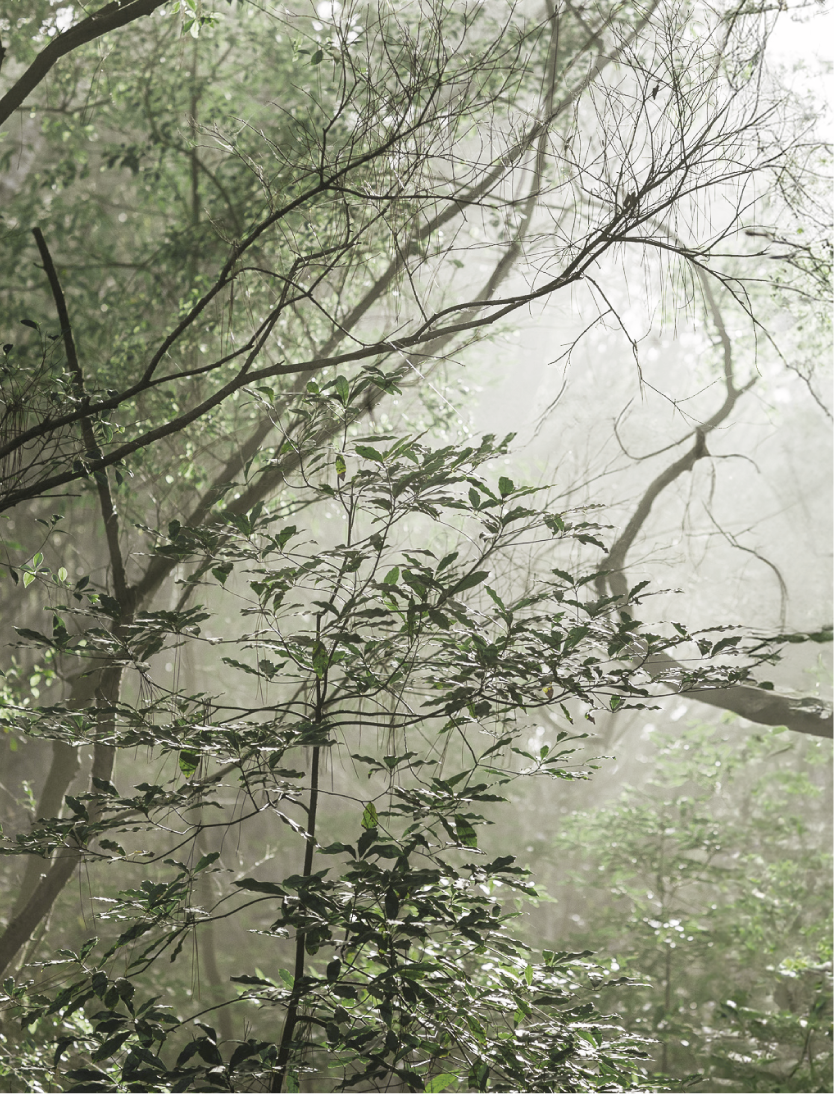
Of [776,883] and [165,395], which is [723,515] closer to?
[776,883]

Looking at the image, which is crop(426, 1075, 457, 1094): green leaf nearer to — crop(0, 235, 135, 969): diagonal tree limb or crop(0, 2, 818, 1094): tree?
crop(0, 2, 818, 1094): tree

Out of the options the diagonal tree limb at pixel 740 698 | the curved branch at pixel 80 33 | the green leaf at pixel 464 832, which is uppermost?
the curved branch at pixel 80 33

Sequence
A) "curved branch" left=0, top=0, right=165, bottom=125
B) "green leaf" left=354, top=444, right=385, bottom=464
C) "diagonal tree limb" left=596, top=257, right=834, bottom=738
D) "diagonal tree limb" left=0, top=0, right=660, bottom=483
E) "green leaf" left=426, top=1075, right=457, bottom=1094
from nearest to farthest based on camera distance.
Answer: "green leaf" left=426, top=1075, right=457, bottom=1094 → "green leaf" left=354, top=444, right=385, bottom=464 → "diagonal tree limb" left=0, top=0, right=660, bottom=483 → "curved branch" left=0, top=0, right=165, bottom=125 → "diagonal tree limb" left=596, top=257, right=834, bottom=738

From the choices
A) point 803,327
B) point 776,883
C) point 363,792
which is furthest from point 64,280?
point 363,792

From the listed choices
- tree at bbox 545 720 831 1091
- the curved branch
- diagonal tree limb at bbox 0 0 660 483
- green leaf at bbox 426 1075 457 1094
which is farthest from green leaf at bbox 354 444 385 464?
tree at bbox 545 720 831 1091

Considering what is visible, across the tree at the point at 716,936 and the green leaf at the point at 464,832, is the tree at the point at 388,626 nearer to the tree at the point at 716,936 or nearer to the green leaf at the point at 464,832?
the green leaf at the point at 464,832

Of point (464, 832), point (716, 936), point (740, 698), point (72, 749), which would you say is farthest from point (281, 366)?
point (716, 936)

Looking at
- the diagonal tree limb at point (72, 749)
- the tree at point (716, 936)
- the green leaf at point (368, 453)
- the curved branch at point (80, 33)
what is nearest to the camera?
the green leaf at point (368, 453)

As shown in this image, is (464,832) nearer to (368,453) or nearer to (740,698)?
(368,453)

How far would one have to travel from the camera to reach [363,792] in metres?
9.27

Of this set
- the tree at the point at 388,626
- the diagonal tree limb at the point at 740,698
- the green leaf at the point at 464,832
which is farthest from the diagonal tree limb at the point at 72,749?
the diagonal tree limb at the point at 740,698

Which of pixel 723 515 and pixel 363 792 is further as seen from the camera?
pixel 723 515

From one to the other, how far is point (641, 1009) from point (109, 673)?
323 centimetres

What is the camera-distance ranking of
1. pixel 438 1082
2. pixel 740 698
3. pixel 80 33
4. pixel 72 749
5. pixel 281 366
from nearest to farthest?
1. pixel 438 1082
2. pixel 281 366
3. pixel 80 33
4. pixel 72 749
5. pixel 740 698
